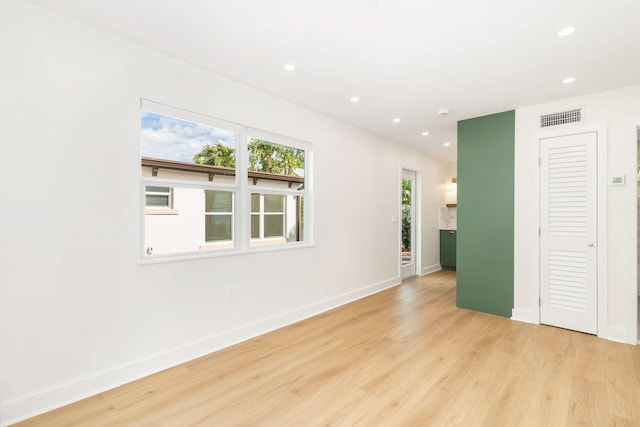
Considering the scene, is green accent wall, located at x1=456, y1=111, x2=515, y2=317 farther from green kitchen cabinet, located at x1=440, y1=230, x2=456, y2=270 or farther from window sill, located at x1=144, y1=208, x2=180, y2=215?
window sill, located at x1=144, y1=208, x2=180, y2=215

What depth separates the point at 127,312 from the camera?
2.37 m

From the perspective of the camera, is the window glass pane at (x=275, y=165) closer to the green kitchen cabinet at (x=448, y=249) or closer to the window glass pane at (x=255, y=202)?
the window glass pane at (x=255, y=202)

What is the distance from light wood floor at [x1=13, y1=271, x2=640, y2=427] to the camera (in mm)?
1980

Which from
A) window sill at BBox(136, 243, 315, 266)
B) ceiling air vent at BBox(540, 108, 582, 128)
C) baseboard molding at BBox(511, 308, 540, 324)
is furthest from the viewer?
baseboard molding at BBox(511, 308, 540, 324)

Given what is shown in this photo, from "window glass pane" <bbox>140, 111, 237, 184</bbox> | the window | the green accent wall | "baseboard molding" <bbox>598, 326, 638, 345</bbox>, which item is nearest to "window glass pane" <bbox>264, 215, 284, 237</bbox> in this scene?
the window

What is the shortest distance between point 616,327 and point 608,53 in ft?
8.88

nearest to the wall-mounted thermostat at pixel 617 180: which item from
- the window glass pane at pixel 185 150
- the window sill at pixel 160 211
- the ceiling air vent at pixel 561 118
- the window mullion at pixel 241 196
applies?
the ceiling air vent at pixel 561 118

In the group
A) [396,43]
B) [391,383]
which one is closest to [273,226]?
[391,383]

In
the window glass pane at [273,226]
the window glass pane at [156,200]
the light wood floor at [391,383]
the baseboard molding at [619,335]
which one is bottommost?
the light wood floor at [391,383]

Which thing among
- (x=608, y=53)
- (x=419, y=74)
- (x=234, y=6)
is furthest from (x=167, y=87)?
(x=608, y=53)

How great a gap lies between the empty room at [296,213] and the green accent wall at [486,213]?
0.03 metres

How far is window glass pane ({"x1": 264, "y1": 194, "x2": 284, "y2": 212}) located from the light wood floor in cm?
140

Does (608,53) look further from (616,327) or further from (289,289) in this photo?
(289,289)

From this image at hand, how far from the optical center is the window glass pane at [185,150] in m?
2.60
